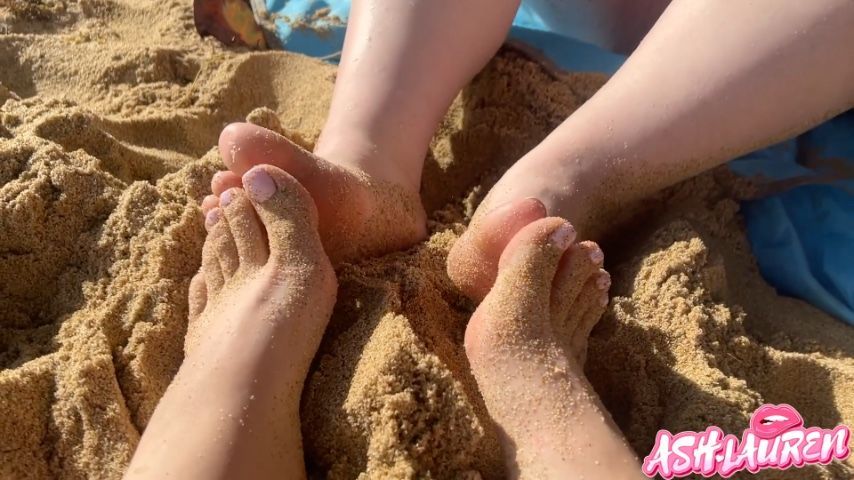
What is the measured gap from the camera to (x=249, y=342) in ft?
2.87

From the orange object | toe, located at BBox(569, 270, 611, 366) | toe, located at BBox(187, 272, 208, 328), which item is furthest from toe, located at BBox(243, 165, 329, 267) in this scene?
the orange object

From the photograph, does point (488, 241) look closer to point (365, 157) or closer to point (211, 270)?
point (365, 157)

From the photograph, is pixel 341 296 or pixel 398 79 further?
pixel 398 79

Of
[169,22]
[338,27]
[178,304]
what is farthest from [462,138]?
[169,22]

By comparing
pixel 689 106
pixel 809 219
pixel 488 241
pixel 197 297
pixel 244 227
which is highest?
pixel 689 106

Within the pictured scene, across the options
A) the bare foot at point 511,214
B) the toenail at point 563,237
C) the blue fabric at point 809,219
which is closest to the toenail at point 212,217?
the bare foot at point 511,214

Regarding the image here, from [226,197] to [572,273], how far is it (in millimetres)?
488

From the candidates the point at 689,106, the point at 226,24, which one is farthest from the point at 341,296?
the point at 226,24

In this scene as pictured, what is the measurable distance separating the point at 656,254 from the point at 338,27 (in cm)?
88

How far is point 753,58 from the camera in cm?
105

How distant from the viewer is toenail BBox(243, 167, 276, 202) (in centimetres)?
96

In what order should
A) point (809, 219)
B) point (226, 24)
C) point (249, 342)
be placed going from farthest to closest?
point (226, 24), point (809, 219), point (249, 342)

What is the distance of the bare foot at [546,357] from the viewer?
2.71 ft

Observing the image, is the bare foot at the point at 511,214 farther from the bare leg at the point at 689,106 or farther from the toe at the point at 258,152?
the toe at the point at 258,152
